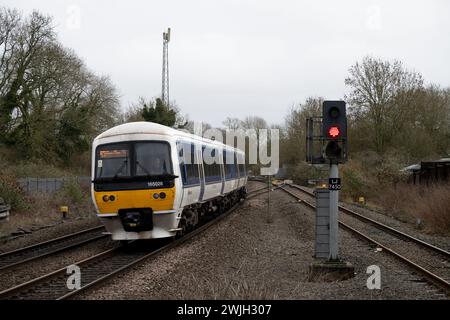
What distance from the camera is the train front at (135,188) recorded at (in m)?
12.8

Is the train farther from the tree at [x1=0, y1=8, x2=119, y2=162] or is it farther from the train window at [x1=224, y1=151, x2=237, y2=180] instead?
the tree at [x1=0, y1=8, x2=119, y2=162]

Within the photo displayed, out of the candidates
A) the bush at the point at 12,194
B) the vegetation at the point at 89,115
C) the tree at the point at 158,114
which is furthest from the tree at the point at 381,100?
the bush at the point at 12,194

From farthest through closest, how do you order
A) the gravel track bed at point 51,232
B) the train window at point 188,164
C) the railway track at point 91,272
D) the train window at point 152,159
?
the gravel track bed at point 51,232 → the train window at point 188,164 → the train window at point 152,159 → the railway track at point 91,272

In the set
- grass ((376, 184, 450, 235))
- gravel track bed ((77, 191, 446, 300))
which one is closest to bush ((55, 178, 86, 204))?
gravel track bed ((77, 191, 446, 300))

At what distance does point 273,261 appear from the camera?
11570mm

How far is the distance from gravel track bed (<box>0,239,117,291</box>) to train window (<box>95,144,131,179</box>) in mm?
1854

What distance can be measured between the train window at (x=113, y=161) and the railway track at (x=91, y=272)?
181 centimetres

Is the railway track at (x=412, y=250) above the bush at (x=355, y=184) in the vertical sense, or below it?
below

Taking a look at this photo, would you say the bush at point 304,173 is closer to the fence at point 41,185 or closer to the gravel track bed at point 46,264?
the fence at point 41,185

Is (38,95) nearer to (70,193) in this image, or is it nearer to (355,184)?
(70,193)

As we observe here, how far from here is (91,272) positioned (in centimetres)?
1041

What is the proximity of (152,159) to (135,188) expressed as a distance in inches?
32.8
